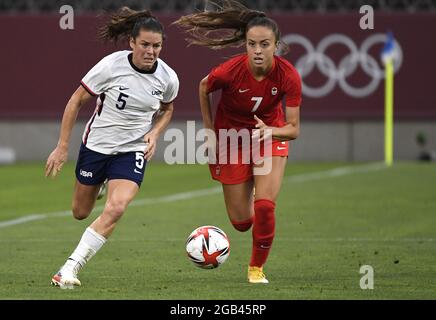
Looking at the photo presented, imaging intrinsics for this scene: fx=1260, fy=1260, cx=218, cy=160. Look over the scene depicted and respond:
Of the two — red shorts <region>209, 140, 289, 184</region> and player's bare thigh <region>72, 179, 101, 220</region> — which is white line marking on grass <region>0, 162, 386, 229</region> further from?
red shorts <region>209, 140, 289, 184</region>

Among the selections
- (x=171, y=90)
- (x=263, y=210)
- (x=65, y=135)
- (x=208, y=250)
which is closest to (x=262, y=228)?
(x=263, y=210)

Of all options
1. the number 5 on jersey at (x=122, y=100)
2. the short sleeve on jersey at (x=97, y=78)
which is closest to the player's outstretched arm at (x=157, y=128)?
the number 5 on jersey at (x=122, y=100)

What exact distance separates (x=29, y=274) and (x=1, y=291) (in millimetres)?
1251

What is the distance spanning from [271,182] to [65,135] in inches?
71.3

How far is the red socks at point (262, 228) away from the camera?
1074 centimetres

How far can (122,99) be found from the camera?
35.9 feet

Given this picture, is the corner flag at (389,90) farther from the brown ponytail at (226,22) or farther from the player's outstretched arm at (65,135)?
the player's outstretched arm at (65,135)

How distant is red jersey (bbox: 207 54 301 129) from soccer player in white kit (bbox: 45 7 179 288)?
19.8 inches

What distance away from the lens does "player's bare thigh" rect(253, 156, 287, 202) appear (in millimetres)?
10836

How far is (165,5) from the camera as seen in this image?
1172 inches

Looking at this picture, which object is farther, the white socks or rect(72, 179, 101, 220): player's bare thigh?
rect(72, 179, 101, 220): player's bare thigh

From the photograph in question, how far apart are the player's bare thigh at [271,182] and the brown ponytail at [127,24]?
1.53 meters

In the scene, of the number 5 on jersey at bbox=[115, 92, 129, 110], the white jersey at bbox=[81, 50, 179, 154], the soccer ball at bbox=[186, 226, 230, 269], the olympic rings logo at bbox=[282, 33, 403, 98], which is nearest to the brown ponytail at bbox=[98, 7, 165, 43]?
the white jersey at bbox=[81, 50, 179, 154]
